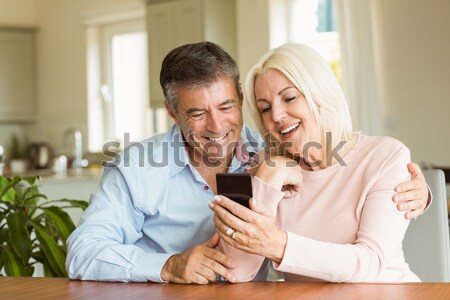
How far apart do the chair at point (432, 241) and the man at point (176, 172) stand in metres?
0.20

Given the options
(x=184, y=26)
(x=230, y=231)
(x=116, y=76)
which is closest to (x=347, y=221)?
(x=230, y=231)

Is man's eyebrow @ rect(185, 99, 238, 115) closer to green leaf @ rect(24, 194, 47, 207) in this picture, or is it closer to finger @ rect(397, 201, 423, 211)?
finger @ rect(397, 201, 423, 211)

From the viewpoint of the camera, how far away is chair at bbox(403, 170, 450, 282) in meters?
2.19

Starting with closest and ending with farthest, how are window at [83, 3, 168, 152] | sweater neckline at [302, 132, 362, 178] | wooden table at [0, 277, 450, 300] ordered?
wooden table at [0, 277, 450, 300], sweater neckline at [302, 132, 362, 178], window at [83, 3, 168, 152]

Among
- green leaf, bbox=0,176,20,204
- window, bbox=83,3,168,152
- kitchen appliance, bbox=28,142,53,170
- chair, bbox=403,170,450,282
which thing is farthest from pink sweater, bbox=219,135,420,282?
kitchen appliance, bbox=28,142,53,170

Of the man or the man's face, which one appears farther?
the man's face

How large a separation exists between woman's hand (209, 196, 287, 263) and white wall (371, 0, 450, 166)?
160 inches

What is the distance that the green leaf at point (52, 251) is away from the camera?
8.66 ft

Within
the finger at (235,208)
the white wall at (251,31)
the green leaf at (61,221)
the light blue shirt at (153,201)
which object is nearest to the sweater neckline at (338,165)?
the light blue shirt at (153,201)

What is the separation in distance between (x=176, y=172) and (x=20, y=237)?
2.27ft

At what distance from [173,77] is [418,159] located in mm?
3789

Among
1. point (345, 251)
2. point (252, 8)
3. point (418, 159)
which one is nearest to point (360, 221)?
point (345, 251)

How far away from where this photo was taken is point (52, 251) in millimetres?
2639

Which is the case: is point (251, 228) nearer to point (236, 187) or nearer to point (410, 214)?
point (236, 187)
